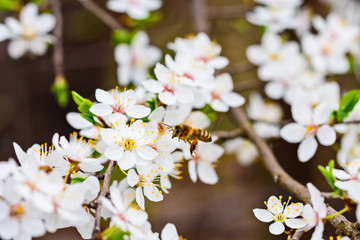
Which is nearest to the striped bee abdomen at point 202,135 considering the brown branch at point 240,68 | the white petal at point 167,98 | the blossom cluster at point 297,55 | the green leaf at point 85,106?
the white petal at point 167,98

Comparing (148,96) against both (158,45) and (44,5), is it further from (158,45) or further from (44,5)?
(158,45)

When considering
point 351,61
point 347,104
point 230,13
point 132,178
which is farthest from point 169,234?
point 230,13

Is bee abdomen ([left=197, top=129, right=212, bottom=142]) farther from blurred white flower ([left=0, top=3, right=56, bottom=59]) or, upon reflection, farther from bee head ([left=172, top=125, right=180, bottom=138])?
blurred white flower ([left=0, top=3, right=56, bottom=59])

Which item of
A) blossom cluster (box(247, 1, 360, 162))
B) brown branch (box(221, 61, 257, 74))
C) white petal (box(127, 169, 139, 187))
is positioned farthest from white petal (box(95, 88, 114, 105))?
brown branch (box(221, 61, 257, 74))

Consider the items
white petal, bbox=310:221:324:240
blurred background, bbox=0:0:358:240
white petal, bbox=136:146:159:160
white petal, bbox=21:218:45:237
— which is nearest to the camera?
white petal, bbox=21:218:45:237

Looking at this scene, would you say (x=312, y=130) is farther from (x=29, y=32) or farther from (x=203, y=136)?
(x=29, y=32)

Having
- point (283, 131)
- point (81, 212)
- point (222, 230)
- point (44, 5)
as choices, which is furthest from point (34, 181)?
point (222, 230)
